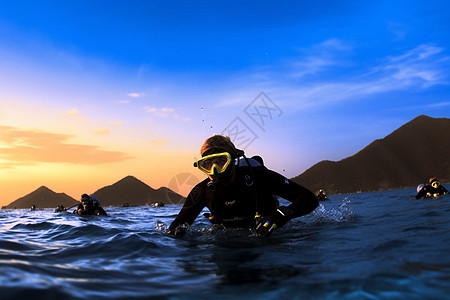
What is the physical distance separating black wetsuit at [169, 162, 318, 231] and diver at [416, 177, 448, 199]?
33.1 ft

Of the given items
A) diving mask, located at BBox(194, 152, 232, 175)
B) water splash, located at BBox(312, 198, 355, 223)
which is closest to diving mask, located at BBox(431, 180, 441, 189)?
water splash, located at BBox(312, 198, 355, 223)

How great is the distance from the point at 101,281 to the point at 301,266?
4.67ft

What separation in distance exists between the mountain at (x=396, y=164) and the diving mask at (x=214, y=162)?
405ft

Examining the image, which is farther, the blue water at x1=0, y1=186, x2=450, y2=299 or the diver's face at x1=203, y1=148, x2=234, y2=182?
the diver's face at x1=203, y1=148, x2=234, y2=182

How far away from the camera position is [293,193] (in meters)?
4.18

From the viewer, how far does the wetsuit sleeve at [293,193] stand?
12.8ft

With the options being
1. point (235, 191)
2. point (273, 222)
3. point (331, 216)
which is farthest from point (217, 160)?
point (331, 216)

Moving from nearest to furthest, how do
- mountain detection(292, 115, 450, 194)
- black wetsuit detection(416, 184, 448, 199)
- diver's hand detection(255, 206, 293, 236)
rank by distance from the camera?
diver's hand detection(255, 206, 293, 236)
black wetsuit detection(416, 184, 448, 199)
mountain detection(292, 115, 450, 194)

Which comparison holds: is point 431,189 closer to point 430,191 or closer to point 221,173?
point 430,191

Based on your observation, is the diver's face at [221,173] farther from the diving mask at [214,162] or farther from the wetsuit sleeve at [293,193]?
the wetsuit sleeve at [293,193]

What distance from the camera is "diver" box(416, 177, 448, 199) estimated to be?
38.5ft

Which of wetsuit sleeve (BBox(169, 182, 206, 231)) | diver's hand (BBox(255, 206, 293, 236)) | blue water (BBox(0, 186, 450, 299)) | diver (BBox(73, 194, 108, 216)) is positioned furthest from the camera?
diver (BBox(73, 194, 108, 216))

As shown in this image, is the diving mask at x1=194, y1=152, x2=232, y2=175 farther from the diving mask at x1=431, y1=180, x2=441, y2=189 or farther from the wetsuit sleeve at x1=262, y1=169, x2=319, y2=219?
the diving mask at x1=431, y1=180, x2=441, y2=189

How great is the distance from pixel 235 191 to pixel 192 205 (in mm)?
742
